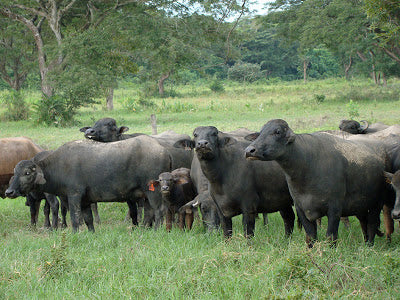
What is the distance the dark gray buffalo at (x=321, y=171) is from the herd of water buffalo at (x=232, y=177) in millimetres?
12

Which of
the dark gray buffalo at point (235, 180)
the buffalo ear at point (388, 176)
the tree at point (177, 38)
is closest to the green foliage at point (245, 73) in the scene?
the tree at point (177, 38)

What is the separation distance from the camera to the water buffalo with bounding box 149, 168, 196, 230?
306 inches

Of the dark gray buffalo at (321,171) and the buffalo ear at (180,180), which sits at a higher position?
the dark gray buffalo at (321,171)

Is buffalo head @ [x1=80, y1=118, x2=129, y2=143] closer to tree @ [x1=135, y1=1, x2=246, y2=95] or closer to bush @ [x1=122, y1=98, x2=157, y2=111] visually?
tree @ [x1=135, y1=1, x2=246, y2=95]

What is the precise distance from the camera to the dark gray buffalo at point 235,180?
6.73 m

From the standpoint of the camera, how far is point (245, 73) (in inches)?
2023

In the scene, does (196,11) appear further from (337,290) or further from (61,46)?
(337,290)

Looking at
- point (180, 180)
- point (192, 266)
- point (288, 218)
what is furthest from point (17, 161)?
point (192, 266)

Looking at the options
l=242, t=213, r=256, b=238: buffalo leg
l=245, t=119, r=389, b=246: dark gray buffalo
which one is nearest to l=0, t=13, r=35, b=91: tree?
l=242, t=213, r=256, b=238: buffalo leg

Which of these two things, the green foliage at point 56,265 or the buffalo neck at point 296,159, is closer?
the green foliage at point 56,265

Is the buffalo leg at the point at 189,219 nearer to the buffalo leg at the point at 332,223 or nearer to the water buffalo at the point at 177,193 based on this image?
the water buffalo at the point at 177,193

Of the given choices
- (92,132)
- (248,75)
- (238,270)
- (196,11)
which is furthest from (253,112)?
(248,75)

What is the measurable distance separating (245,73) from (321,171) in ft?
151

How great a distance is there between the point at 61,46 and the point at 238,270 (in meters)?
17.8
